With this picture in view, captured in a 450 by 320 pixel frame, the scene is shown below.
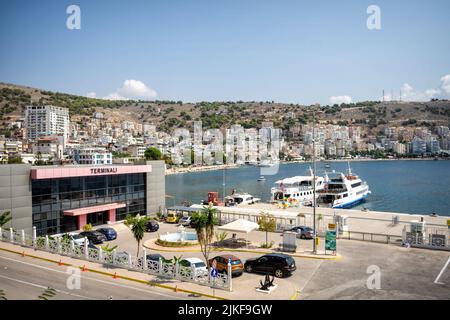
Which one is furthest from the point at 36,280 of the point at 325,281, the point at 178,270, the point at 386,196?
the point at 386,196

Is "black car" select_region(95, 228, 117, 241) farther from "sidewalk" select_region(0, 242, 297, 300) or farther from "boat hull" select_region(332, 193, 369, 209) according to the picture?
"boat hull" select_region(332, 193, 369, 209)

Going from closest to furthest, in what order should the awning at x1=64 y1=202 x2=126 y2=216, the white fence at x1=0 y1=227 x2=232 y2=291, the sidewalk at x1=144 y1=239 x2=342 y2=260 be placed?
the white fence at x1=0 y1=227 x2=232 y2=291
the sidewalk at x1=144 y1=239 x2=342 y2=260
the awning at x1=64 y1=202 x2=126 y2=216

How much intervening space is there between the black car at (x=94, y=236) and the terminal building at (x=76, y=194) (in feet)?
13.6

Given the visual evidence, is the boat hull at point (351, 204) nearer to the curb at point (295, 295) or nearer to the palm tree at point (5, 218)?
the curb at point (295, 295)

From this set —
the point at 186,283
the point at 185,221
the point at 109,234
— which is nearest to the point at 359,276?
the point at 186,283

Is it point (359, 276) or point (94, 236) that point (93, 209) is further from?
point (359, 276)

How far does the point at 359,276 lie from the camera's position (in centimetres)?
1889

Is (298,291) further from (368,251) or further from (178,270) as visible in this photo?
(368,251)

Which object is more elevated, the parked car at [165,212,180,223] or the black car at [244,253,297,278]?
the black car at [244,253,297,278]

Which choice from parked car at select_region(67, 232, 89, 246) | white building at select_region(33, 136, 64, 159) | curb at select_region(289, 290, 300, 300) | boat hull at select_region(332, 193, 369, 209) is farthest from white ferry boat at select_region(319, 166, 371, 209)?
white building at select_region(33, 136, 64, 159)

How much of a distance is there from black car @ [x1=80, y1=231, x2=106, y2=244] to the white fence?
4.08 metres

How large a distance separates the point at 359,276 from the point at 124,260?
12.3 meters

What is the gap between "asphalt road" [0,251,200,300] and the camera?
51.1 feet

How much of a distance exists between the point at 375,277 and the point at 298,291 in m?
4.39
